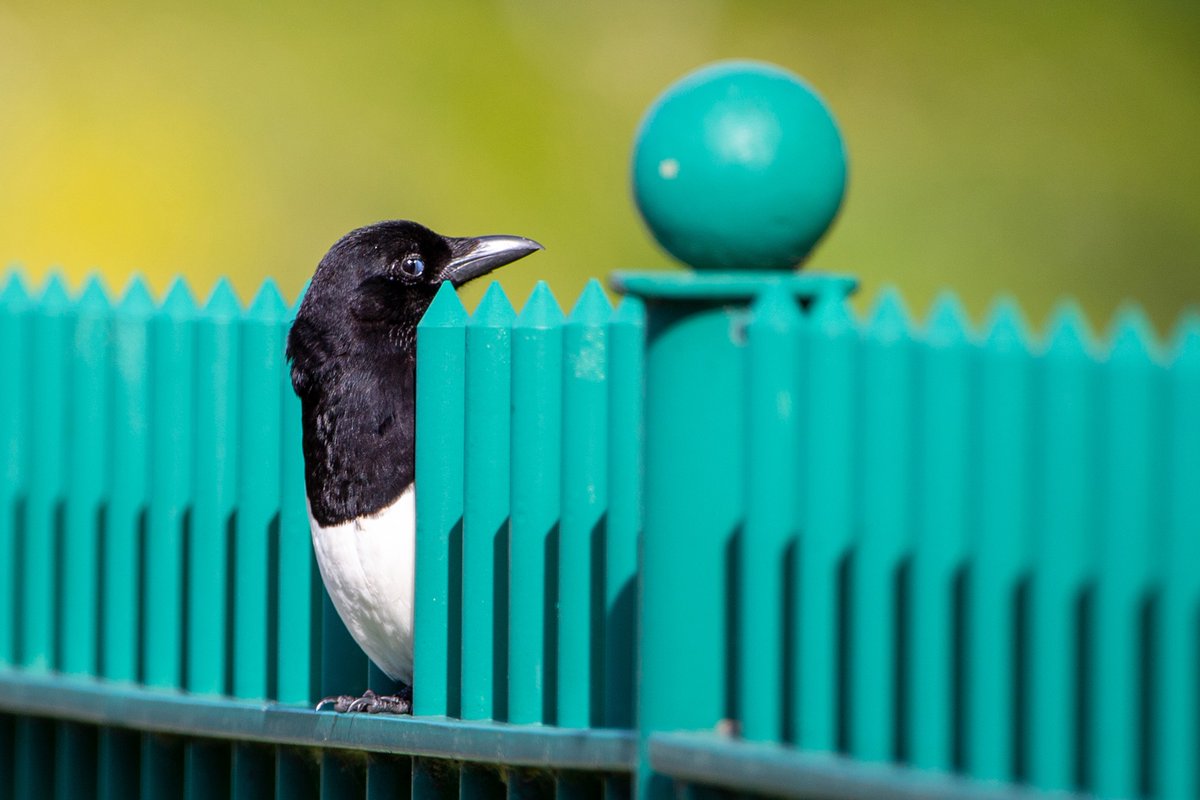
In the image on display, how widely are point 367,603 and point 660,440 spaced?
1.02 metres

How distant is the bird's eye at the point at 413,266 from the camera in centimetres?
396

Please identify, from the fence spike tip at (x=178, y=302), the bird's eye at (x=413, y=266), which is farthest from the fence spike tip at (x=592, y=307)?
the fence spike tip at (x=178, y=302)

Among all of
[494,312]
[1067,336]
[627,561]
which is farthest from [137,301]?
[1067,336]

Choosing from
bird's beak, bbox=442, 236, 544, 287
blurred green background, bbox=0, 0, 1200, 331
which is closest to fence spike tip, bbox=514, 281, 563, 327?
bird's beak, bbox=442, 236, 544, 287

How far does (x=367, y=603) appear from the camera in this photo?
3469 millimetres

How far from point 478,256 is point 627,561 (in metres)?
1.24

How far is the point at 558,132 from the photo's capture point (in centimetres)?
1199

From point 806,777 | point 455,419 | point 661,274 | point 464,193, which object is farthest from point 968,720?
point 464,193

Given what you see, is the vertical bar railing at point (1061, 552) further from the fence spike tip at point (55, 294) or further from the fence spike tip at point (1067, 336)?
the fence spike tip at point (55, 294)

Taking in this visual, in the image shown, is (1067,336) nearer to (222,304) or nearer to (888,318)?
(888,318)

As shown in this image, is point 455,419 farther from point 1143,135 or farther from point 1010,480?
point 1143,135

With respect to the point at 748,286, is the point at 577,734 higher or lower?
lower

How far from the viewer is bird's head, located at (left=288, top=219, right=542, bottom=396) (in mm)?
3709

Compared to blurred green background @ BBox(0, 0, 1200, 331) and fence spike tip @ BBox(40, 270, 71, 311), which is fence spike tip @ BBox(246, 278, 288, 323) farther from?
blurred green background @ BBox(0, 0, 1200, 331)
